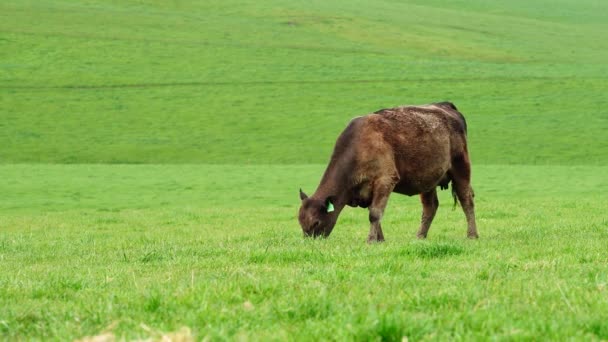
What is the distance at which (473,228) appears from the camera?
1480 cm

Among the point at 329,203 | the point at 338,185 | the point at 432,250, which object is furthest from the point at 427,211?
the point at 432,250

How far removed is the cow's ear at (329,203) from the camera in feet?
44.3

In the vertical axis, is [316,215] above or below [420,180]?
below

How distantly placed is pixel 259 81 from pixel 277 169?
2089cm

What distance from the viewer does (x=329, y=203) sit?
44.5 feet

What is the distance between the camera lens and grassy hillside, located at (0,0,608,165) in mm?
46094

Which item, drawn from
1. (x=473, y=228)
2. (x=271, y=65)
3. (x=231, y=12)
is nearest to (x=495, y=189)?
(x=473, y=228)

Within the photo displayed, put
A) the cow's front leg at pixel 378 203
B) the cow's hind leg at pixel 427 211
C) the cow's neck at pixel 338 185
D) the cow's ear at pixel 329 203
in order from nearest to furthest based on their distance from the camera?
the cow's front leg at pixel 378 203 → the cow's ear at pixel 329 203 → the cow's neck at pixel 338 185 → the cow's hind leg at pixel 427 211

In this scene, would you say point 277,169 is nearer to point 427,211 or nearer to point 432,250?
point 427,211

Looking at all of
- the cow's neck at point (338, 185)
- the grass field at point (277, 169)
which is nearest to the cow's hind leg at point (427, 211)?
the grass field at point (277, 169)

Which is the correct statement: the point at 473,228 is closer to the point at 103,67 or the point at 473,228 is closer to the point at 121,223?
the point at 121,223

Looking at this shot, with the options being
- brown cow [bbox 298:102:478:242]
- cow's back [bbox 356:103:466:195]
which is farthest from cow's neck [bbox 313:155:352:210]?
cow's back [bbox 356:103:466:195]

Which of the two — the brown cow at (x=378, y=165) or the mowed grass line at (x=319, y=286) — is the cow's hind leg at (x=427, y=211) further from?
the mowed grass line at (x=319, y=286)

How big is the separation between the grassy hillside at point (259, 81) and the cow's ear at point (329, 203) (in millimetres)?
28883
